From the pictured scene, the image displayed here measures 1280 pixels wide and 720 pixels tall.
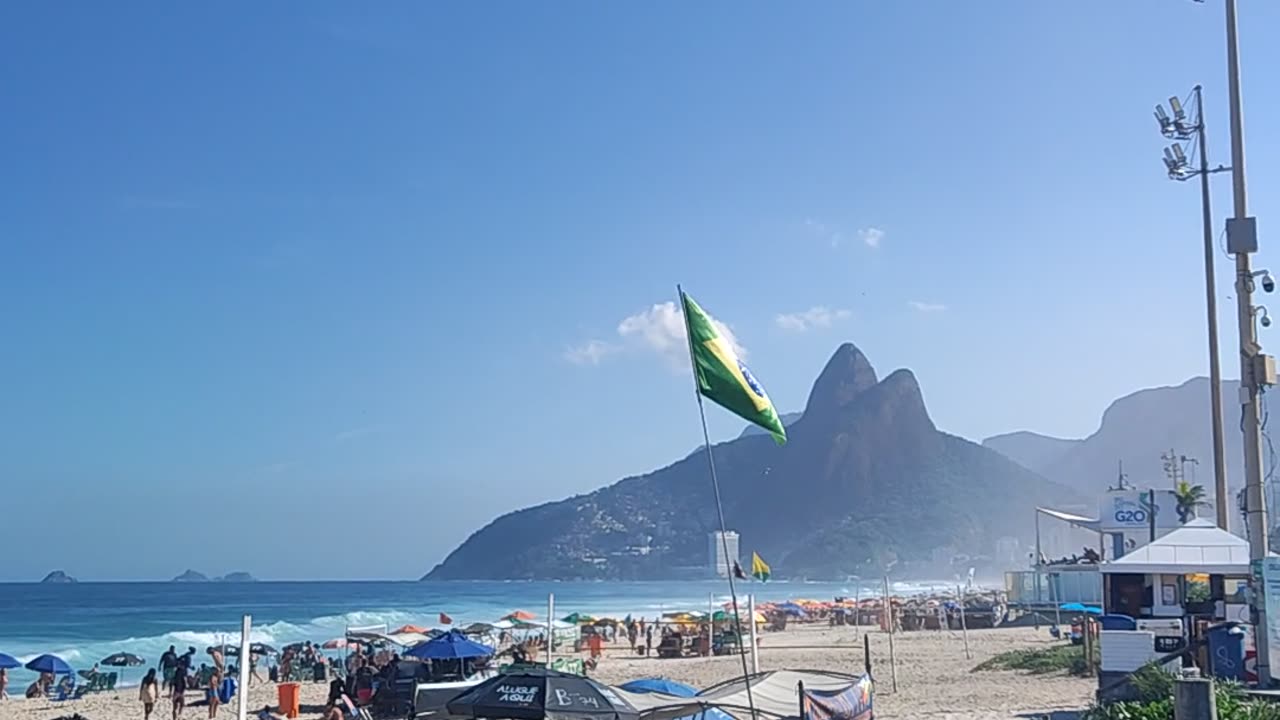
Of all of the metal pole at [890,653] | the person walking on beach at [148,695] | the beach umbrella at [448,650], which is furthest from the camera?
the person walking on beach at [148,695]

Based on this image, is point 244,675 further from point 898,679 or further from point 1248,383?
point 898,679

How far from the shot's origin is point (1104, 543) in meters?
47.6

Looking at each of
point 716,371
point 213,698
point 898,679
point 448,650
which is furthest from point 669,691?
point 213,698

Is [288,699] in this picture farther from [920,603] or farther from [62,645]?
[62,645]

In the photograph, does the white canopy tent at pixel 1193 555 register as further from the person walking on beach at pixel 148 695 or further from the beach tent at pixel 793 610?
the beach tent at pixel 793 610

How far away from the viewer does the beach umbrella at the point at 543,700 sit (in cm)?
1023

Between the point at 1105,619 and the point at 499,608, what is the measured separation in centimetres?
8455

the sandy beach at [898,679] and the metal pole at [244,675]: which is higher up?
the metal pole at [244,675]

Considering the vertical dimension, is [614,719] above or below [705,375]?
below

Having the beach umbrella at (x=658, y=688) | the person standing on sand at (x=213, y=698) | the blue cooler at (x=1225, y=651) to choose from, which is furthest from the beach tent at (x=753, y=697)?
the person standing on sand at (x=213, y=698)

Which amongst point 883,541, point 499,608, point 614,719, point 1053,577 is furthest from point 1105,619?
point 883,541

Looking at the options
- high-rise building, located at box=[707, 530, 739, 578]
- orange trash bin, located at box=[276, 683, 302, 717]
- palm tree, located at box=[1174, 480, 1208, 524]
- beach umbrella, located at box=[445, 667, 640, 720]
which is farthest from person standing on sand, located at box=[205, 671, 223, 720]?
palm tree, located at box=[1174, 480, 1208, 524]

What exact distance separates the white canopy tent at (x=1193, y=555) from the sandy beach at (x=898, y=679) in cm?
208

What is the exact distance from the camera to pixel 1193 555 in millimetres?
19391
